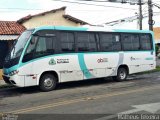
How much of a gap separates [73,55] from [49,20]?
10.8 metres

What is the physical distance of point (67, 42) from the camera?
15.0 m

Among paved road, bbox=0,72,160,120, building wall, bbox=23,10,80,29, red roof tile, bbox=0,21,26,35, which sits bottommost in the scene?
paved road, bbox=0,72,160,120

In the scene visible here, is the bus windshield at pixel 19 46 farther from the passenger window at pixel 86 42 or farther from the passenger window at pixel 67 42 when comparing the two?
the passenger window at pixel 86 42

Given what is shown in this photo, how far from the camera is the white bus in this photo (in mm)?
13703

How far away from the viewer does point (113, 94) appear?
1243cm

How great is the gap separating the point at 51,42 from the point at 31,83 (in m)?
2.05

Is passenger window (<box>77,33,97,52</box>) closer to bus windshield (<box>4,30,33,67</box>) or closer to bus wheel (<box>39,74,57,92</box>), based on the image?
bus wheel (<box>39,74,57,92</box>)

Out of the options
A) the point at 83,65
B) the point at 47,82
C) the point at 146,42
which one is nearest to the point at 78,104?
the point at 47,82

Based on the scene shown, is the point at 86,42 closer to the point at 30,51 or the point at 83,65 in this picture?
the point at 83,65

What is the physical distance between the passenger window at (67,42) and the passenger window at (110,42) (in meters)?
1.96

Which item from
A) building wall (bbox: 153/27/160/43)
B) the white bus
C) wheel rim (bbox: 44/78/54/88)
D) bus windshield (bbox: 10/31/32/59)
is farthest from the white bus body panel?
building wall (bbox: 153/27/160/43)

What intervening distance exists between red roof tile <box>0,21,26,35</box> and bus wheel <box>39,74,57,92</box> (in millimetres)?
7938

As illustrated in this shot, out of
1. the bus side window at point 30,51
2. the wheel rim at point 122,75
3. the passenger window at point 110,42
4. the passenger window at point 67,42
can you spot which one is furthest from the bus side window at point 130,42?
the bus side window at point 30,51

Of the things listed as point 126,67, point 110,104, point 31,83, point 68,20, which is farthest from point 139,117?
point 68,20
